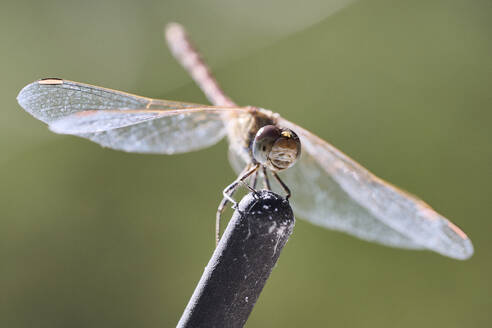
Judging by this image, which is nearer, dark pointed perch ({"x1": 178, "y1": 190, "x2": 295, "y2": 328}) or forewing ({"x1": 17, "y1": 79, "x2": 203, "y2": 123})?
dark pointed perch ({"x1": 178, "y1": 190, "x2": 295, "y2": 328})

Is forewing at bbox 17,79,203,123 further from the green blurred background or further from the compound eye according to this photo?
the green blurred background

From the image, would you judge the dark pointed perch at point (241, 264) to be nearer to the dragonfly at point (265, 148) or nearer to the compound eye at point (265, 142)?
the dragonfly at point (265, 148)

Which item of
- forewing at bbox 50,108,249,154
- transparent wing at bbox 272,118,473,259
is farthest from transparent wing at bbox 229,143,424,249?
forewing at bbox 50,108,249,154

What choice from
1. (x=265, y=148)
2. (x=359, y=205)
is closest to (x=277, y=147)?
(x=265, y=148)

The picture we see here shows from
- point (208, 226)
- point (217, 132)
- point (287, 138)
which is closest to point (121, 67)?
point (208, 226)

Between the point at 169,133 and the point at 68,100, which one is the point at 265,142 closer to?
the point at 68,100
